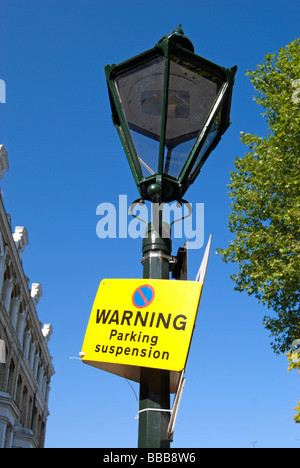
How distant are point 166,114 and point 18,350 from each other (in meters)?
30.6

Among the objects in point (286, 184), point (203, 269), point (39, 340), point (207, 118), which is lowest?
point (203, 269)

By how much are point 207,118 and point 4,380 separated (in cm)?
2717

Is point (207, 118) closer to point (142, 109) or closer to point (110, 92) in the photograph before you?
point (142, 109)

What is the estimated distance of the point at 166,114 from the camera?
9.81 feet

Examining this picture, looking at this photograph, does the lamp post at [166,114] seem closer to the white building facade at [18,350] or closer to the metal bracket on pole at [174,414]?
the metal bracket on pole at [174,414]

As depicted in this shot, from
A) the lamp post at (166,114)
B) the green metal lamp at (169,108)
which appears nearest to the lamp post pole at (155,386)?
the lamp post at (166,114)

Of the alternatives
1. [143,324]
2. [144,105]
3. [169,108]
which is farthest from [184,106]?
[143,324]

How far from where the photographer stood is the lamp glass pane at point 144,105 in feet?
10.2

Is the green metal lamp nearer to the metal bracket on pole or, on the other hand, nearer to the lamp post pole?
the lamp post pole

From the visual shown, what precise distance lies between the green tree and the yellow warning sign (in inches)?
409

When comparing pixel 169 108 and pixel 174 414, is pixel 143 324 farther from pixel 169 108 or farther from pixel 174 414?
pixel 169 108

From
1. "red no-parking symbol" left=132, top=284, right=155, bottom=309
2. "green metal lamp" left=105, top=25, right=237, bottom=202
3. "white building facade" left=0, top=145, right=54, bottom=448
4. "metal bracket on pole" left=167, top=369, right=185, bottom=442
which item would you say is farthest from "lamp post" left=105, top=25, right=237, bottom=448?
"white building facade" left=0, top=145, right=54, bottom=448

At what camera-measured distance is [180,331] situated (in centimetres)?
256
